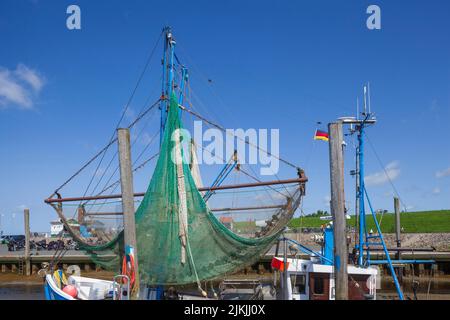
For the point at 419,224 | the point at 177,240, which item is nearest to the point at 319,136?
the point at 177,240

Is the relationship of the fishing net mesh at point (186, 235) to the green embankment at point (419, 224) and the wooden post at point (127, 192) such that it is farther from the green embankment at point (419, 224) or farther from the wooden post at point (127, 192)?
the green embankment at point (419, 224)

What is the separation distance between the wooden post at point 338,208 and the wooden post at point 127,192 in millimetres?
4759

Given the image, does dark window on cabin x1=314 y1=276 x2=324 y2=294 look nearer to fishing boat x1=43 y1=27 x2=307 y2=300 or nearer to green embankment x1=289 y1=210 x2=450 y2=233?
Result: fishing boat x1=43 y1=27 x2=307 y2=300

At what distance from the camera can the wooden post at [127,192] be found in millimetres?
10953

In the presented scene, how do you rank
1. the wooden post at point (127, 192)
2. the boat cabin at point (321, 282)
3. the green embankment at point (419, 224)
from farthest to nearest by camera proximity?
1. the green embankment at point (419, 224)
2. the boat cabin at point (321, 282)
3. the wooden post at point (127, 192)

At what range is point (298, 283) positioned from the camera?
11391 millimetres

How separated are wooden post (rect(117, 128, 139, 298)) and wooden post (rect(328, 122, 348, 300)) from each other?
476 centimetres

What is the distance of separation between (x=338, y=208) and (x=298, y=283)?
248 cm

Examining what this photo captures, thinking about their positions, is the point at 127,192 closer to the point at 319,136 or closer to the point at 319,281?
the point at 319,281

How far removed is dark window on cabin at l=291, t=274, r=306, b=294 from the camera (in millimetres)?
11344

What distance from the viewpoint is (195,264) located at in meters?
12.4

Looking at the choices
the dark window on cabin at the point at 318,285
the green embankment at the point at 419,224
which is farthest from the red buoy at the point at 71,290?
the green embankment at the point at 419,224
